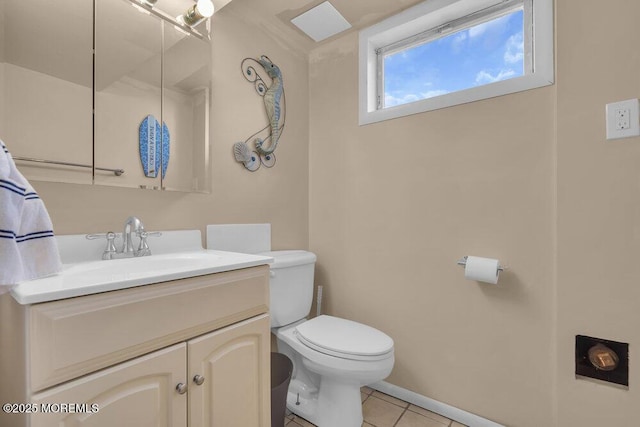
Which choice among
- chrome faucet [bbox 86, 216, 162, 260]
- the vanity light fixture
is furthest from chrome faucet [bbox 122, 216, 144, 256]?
the vanity light fixture

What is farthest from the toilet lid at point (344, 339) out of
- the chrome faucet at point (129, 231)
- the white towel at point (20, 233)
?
the white towel at point (20, 233)

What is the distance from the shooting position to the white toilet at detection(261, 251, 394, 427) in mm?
1238

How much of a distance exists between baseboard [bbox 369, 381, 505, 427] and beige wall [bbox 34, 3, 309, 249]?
38.8 inches

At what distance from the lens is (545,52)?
4.04 ft

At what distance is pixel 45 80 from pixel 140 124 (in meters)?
0.30

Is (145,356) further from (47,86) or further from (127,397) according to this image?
(47,86)

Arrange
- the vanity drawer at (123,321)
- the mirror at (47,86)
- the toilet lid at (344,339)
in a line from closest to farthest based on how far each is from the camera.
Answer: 1. the vanity drawer at (123,321)
2. the mirror at (47,86)
3. the toilet lid at (344,339)

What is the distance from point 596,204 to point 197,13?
1832 mm

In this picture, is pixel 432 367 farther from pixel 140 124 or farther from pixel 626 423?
pixel 140 124

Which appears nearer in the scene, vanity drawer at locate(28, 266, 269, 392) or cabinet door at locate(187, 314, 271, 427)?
vanity drawer at locate(28, 266, 269, 392)

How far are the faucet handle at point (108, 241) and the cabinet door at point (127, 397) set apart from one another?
0.53 meters

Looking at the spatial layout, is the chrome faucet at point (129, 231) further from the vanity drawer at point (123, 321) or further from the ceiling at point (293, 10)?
the ceiling at point (293, 10)

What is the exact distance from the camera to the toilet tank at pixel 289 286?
1.49 m

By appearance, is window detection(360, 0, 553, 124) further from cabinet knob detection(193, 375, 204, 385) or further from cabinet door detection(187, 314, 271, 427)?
cabinet knob detection(193, 375, 204, 385)
